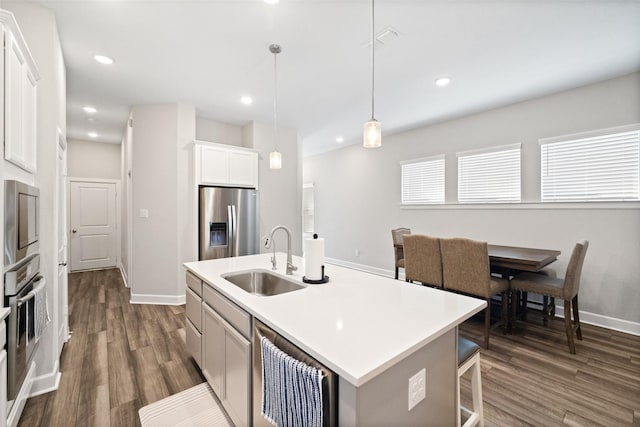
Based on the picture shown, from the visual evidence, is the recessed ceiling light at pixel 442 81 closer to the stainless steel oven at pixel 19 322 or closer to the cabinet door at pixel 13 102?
the cabinet door at pixel 13 102

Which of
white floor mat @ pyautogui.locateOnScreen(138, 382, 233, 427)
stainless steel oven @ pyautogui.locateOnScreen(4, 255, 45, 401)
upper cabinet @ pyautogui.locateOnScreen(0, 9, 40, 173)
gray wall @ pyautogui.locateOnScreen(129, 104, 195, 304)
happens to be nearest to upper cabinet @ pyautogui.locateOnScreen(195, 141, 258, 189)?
gray wall @ pyautogui.locateOnScreen(129, 104, 195, 304)

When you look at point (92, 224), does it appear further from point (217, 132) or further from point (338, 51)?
point (338, 51)

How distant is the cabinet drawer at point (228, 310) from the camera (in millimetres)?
1425

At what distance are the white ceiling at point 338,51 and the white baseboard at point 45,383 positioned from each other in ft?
8.99

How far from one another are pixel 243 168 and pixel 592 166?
4496 mm

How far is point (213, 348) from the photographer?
5.99ft

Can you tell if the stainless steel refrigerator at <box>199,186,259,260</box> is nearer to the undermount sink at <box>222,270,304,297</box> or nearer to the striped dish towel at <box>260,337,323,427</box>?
the undermount sink at <box>222,270,304,297</box>

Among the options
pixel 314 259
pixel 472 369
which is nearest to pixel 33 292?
pixel 314 259

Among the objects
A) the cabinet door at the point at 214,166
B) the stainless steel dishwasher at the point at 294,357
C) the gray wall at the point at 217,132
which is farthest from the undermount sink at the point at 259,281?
the gray wall at the point at 217,132

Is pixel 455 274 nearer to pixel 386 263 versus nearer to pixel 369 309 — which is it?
pixel 369 309

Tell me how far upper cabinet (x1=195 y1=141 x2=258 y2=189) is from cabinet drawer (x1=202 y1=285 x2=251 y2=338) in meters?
2.49

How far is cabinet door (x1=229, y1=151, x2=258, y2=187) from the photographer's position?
14.1 feet

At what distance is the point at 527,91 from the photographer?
3.39 meters

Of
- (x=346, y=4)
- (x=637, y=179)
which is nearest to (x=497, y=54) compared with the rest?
(x=346, y=4)
